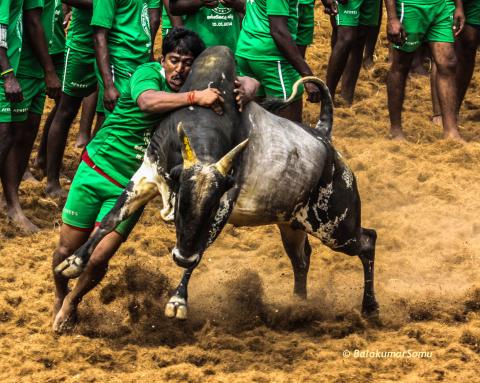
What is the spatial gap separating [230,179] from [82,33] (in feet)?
11.7

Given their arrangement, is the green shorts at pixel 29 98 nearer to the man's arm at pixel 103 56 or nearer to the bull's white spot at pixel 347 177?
the man's arm at pixel 103 56

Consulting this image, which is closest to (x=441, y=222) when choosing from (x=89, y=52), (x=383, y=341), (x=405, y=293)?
(x=405, y=293)

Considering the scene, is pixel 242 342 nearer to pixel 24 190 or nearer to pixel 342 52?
pixel 24 190

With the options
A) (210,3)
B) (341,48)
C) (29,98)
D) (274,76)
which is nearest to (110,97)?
(29,98)

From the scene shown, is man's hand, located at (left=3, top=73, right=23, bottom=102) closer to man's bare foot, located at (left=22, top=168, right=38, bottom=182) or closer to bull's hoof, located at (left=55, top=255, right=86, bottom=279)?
man's bare foot, located at (left=22, top=168, right=38, bottom=182)

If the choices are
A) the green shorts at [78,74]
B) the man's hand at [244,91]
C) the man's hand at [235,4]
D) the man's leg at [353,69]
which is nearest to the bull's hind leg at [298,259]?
the man's hand at [244,91]

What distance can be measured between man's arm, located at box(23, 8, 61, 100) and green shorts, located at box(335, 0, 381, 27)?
3.25m

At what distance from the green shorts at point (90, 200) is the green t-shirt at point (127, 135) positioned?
0.07 m

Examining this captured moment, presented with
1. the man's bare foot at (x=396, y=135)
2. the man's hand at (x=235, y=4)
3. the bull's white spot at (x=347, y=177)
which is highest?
the man's hand at (x=235, y=4)

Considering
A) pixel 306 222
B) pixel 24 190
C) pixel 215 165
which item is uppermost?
pixel 215 165

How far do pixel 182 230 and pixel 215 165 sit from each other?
0.36m

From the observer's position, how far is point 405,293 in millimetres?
7258

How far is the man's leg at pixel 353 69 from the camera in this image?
10766mm

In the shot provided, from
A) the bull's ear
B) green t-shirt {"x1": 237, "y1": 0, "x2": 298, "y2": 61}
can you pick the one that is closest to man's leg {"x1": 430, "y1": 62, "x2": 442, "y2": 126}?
green t-shirt {"x1": 237, "y1": 0, "x2": 298, "y2": 61}
